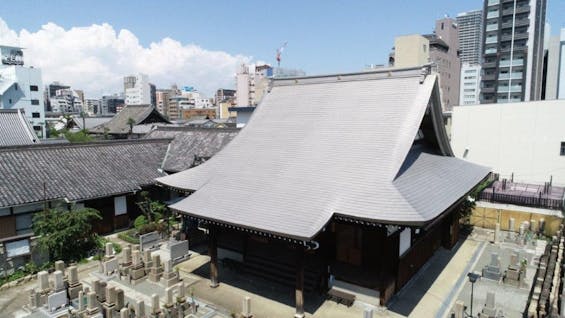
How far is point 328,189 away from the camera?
12.0 m

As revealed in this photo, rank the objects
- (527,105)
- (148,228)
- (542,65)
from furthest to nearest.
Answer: (542,65) → (527,105) → (148,228)

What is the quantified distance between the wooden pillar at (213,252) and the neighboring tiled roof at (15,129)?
2537 centimetres

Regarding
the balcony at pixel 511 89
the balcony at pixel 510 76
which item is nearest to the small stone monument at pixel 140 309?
the balcony at pixel 511 89

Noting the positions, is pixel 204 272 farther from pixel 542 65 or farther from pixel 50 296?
pixel 542 65

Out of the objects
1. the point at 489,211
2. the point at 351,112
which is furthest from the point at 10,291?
the point at 489,211

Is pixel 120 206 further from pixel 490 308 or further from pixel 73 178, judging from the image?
pixel 490 308

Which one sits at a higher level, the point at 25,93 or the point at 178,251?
the point at 25,93

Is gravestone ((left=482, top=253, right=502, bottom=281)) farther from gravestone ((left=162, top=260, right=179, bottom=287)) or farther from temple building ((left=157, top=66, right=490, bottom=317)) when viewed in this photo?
gravestone ((left=162, top=260, right=179, bottom=287))

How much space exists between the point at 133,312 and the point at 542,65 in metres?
70.2

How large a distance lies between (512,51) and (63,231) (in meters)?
64.1

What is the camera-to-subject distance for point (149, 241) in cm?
1833

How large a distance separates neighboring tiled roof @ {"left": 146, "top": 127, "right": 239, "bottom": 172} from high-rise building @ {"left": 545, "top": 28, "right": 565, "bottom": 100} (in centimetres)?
4759

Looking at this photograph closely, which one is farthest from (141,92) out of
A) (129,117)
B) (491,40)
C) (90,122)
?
(491,40)

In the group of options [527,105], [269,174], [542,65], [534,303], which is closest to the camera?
[534,303]
